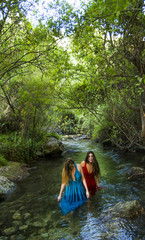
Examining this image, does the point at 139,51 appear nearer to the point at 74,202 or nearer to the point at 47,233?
the point at 74,202

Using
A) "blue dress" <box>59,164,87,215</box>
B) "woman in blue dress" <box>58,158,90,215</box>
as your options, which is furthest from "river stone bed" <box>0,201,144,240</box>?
"woman in blue dress" <box>58,158,90,215</box>

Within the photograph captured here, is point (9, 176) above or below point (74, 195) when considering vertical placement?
above

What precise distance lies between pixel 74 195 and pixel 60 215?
76cm

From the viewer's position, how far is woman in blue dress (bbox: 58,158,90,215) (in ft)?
19.1

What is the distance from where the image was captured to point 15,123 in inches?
557

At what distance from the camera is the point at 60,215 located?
5.29 metres

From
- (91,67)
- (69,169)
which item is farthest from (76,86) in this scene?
(69,169)

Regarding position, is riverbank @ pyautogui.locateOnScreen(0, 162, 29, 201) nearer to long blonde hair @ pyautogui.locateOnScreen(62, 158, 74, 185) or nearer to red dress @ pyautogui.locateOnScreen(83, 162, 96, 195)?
long blonde hair @ pyautogui.locateOnScreen(62, 158, 74, 185)

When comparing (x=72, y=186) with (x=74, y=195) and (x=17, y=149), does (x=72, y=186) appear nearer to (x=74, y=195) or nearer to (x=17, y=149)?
(x=74, y=195)

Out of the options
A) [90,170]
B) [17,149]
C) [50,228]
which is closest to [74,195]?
[90,170]

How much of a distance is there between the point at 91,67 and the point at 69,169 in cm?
616

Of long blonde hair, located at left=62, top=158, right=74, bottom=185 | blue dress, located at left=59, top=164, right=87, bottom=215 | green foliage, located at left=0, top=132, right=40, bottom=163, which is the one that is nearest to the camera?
blue dress, located at left=59, top=164, right=87, bottom=215

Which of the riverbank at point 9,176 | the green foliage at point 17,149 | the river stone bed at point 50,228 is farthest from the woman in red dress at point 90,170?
the green foliage at point 17,149

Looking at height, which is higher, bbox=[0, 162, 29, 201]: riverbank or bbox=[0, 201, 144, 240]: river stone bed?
bbox=[0, 162, 29, 201]: riverbank
